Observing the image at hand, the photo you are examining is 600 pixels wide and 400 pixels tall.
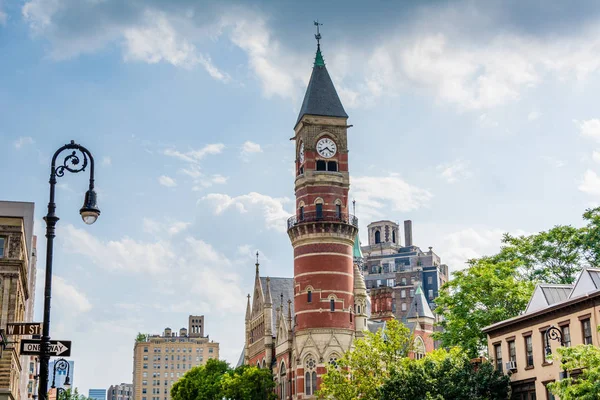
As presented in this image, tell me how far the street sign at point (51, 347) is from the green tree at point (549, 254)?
48.4 meters

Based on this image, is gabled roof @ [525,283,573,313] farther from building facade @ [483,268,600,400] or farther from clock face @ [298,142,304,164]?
clock face @ [298,142,304,164]

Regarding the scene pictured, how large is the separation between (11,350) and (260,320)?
178ft

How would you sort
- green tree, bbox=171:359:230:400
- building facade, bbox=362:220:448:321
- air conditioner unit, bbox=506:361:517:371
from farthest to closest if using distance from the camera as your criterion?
building facade, bbox=362:220:448:321 → green tree, bbox=171:359:230:400 → air conditioner unit, bbox=506:361:517:371

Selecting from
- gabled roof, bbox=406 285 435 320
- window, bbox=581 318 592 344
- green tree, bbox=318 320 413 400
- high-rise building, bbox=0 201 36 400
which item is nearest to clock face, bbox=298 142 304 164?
green tree, bbox=318 320 413 400

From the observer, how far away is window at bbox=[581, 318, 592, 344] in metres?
43.9

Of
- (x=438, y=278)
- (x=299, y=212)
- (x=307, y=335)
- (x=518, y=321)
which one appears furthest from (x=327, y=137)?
(x=438, y=278)

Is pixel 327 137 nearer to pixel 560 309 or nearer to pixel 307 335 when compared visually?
pixel 307 335

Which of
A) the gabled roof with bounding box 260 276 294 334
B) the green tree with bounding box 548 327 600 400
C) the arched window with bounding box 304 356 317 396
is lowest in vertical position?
the green tree with bounding box 548 327 600 400

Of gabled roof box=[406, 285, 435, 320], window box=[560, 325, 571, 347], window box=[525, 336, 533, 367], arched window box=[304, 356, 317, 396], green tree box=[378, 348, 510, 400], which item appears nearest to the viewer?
window box=[560, 325, 571, 347]

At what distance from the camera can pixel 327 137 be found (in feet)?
283

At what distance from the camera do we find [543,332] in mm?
47875

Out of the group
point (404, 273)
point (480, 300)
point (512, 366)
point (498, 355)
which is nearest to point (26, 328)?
point (512, 366)

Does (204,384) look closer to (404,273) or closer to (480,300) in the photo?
(480,300)

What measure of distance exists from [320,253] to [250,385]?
17.0 meters
